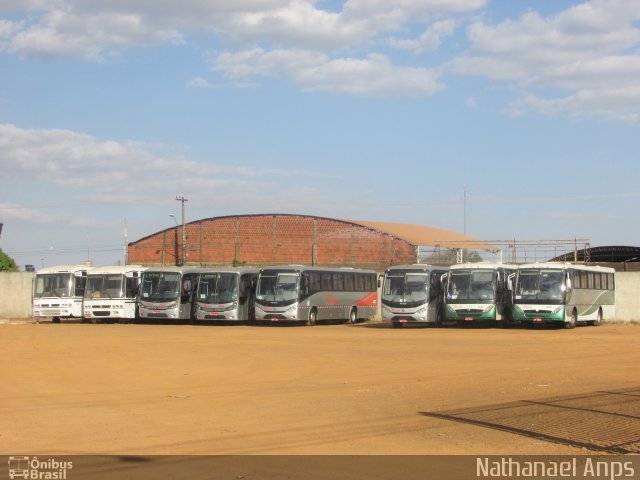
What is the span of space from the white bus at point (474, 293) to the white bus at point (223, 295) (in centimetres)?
936

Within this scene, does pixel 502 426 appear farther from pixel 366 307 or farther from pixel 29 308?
pixel 29 308

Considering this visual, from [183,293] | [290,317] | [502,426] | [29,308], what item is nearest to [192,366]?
[502,426]

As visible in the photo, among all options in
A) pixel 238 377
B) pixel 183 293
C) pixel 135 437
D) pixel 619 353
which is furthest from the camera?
pixel 183 293

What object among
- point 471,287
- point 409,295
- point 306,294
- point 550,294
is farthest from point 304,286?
point 550,294

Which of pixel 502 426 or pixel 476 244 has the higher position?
pixel 476 244

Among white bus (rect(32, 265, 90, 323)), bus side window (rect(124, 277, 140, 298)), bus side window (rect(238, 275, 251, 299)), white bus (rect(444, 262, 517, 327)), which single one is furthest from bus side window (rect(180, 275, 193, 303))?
white bus (rect(444, 262, 517, 327))

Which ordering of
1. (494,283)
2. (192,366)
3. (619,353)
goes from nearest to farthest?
(192,366), (619,353), (494,283)

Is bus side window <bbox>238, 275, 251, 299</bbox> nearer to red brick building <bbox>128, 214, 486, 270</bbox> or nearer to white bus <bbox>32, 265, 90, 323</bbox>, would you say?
white bus <bbox>32, 265, 90, 323</bbox>

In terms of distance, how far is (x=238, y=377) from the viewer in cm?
1719

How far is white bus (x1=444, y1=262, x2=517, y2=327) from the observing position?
35.6 meters

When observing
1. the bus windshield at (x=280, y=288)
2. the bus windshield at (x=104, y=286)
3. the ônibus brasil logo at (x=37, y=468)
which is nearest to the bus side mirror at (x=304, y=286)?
the bus windshield at (x=280, y=288)

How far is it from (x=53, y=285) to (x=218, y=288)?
8.37m

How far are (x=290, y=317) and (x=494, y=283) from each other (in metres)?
8.84

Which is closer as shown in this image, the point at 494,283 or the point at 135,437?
the point at 135,437
